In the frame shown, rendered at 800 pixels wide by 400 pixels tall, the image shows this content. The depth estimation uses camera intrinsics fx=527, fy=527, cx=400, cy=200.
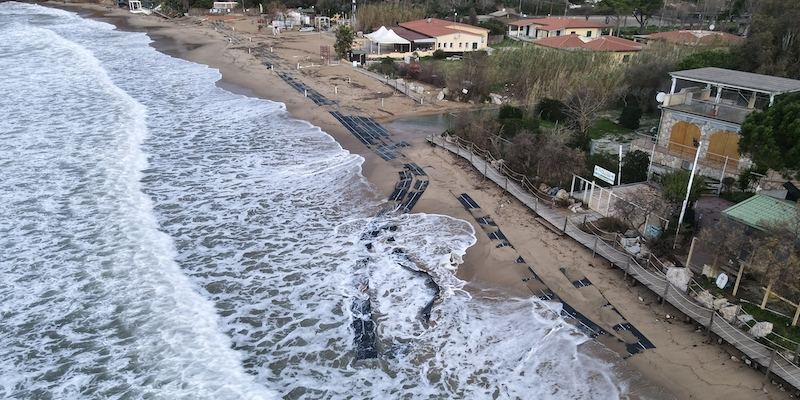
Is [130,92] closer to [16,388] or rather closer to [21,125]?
[21,125]

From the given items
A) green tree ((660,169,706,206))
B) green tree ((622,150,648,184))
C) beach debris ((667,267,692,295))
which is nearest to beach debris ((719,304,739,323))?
beach debris ((667,267,692,295))

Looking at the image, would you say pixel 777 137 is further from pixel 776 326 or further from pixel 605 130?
pixel 605 130

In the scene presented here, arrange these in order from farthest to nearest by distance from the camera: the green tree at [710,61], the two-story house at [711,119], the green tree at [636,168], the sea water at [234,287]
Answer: the green tree at [710,61] → the green tree at [636,168] → the two-story house at [711,119] → the sea water at [234,287]

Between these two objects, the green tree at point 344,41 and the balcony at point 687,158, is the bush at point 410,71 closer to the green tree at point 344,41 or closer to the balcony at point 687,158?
the green tree at point 344,41

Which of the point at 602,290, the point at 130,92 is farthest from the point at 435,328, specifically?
the point at 130,92

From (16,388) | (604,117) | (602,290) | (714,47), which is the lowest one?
(16,388)

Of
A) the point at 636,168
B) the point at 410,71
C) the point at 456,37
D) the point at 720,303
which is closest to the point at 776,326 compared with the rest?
the point at 720,303

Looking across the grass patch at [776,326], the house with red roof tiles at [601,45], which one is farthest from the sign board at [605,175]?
the house with red roof tiles at [601,45]

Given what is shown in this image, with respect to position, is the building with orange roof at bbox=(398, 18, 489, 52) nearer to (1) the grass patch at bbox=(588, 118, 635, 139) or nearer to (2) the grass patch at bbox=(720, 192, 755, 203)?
(1) the grass patch at bbox=(588, 118, 635, 139)
